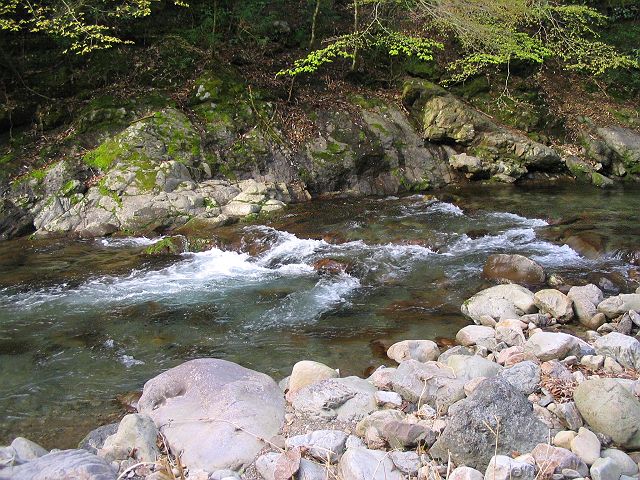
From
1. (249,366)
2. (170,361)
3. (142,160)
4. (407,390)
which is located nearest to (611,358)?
(407,390)

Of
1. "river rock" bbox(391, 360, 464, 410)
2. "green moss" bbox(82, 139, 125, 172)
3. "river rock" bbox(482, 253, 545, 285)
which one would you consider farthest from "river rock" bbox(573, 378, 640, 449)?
"green moss" bbox(82, 139, 125, 172)

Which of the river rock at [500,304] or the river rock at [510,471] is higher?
the river rock at [510,471]

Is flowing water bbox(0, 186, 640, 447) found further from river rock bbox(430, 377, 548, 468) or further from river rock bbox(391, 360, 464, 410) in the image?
river rock bbox(430, 377, 548, 468)

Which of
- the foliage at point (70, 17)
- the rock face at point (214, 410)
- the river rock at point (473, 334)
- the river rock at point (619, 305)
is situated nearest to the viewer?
the rock face at point (214, 410)

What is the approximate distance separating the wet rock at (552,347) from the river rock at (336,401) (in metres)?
1.81

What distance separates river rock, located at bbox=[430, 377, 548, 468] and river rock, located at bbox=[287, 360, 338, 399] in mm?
1441

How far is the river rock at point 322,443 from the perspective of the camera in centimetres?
380

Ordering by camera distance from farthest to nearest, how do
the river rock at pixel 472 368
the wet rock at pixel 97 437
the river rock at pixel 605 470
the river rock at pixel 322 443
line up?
1. the river rock at pixel 472 368
2. the wet rock at pixel 97 437
3. the river rock at pixel 322 443
4. the river rock at pixel 605 470

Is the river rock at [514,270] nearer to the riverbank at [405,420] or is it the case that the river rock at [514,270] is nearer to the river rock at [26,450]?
the riverbank at [405,420]

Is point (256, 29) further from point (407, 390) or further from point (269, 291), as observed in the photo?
point (407, 390)

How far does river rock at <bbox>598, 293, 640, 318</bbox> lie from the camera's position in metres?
6.63

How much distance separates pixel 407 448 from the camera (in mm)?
3900

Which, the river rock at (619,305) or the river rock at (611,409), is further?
the river rock at (619,305)

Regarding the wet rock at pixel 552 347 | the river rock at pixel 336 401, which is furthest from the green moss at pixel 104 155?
the wet rock at pixel 552 347
